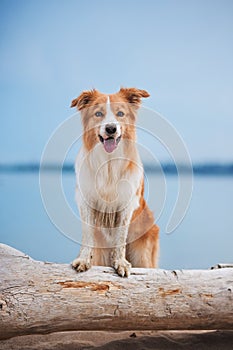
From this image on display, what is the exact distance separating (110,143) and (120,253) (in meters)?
0.55

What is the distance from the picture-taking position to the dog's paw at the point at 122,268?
2.18 meters

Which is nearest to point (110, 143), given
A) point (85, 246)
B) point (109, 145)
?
point (109, 145)

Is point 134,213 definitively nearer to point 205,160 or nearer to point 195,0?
point 205,160

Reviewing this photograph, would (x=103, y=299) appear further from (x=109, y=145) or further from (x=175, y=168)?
(x=175, y=168)

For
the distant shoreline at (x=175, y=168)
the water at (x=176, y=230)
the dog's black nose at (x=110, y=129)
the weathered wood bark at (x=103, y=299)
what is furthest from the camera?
the water at (x=176, y=230)

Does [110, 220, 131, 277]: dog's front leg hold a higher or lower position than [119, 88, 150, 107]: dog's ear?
lower

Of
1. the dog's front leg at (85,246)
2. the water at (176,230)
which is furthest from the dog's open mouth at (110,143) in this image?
the water at (176,230)

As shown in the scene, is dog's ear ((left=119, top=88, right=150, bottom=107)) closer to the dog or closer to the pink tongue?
the dog

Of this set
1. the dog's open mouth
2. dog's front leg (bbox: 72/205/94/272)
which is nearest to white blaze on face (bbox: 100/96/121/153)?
the dog's open mouth

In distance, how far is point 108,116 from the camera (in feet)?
7.58

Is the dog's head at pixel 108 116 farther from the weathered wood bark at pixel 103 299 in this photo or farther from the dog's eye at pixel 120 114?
the weathered wood bark at pixel 103 299

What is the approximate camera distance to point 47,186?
2748 millimetres

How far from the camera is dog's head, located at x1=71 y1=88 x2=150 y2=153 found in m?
2.31

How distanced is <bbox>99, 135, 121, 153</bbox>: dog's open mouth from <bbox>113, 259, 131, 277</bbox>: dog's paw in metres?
0.56
